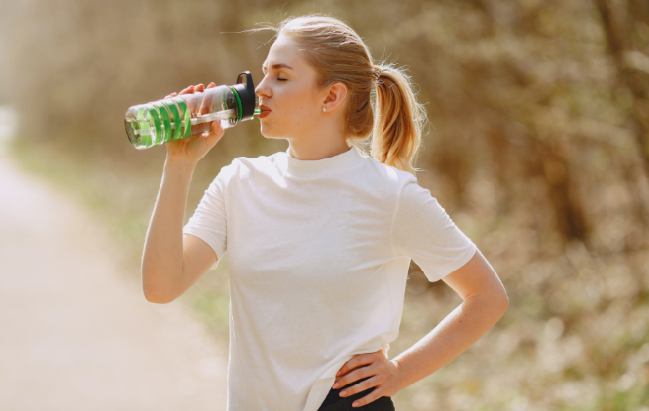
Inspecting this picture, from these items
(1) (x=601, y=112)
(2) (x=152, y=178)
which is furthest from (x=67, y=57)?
(1) (x=601, y=112)

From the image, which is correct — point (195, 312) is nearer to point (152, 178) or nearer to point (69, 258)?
point (69, 258)

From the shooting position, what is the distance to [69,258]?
10.1 m

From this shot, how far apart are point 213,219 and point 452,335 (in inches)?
29.0

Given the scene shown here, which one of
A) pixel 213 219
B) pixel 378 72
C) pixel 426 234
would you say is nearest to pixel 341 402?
pixel 426 234

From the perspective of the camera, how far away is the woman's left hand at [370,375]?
2.20 m

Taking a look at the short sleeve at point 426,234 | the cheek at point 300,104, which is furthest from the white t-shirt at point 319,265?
the cheek at point 300,104

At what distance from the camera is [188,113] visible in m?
2.21

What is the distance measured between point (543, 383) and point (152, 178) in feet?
32.5

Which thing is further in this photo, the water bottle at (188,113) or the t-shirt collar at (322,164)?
the t-shirt collar at (322,164)

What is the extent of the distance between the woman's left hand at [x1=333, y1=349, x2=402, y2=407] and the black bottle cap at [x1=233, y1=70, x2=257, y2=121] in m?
0.69

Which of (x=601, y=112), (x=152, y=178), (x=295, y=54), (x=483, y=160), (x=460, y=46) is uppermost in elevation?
(x=295, y=54)

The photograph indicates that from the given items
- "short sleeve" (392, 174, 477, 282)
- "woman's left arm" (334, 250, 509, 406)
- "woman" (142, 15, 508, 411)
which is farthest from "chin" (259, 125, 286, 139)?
"woman's left arm" (334, 250, 509, 406)

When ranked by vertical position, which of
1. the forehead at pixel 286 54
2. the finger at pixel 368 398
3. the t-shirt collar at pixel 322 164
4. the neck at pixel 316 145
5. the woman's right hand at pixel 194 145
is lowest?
the finger at pixel 368 398

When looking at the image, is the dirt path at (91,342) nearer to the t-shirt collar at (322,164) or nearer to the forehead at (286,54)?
the t-shirt collar at (322,164)
